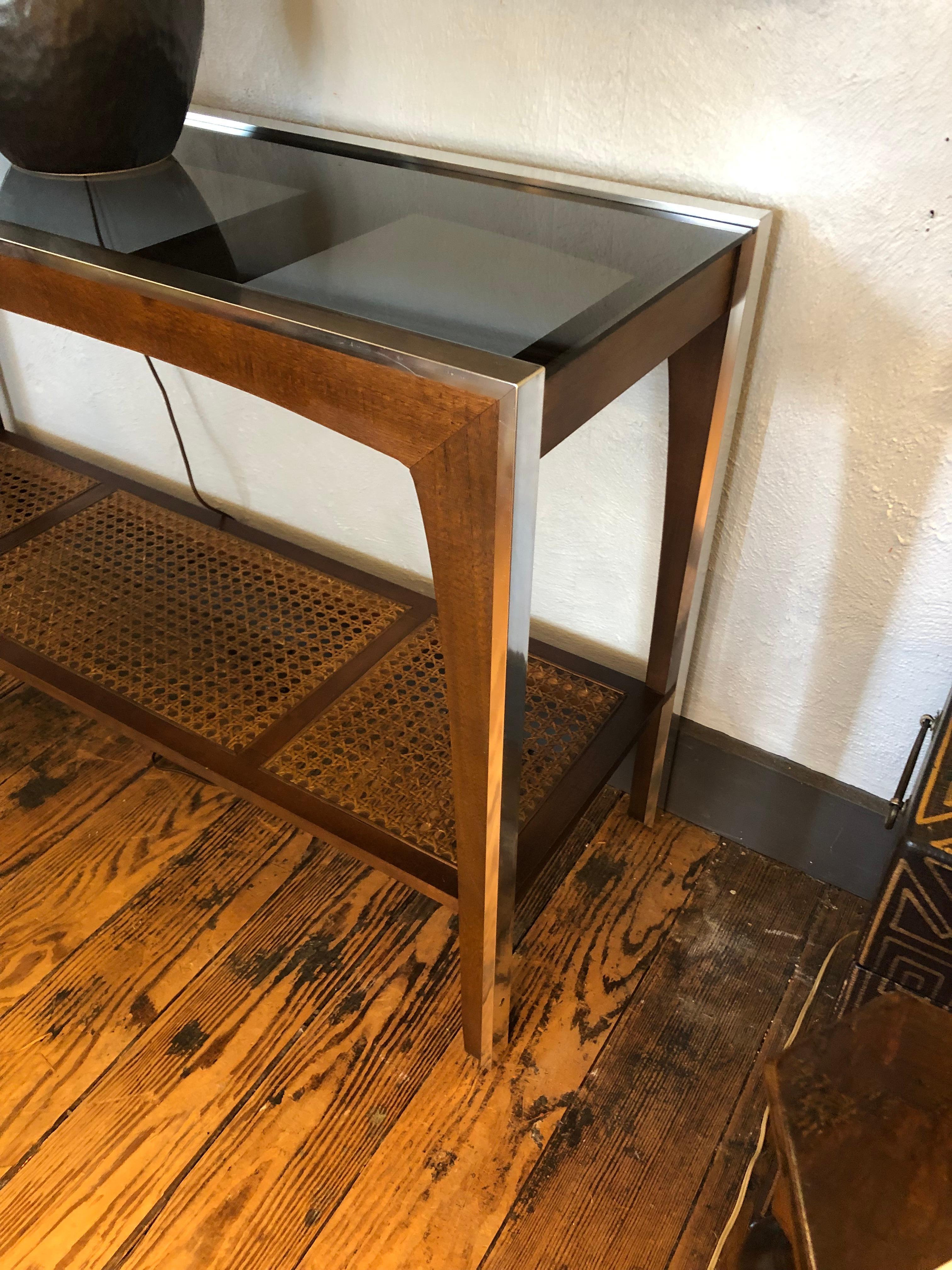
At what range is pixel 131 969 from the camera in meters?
1.06

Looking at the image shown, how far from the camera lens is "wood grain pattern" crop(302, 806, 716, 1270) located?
0.87m

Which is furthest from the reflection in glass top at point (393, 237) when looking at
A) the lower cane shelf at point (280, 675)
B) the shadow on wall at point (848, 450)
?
the lower cane shelf at point (280, 675)

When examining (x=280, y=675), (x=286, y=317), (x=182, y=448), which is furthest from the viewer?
(x=182, y=448)

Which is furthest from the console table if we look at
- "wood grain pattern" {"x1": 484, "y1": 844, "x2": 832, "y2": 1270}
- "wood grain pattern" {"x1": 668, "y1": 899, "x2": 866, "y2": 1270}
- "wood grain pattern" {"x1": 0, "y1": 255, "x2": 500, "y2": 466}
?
"wood grain pattern" {"x1": 668, "y1": 899, "x2": 866, "y2": 1270}

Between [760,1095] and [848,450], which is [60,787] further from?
[848,450]

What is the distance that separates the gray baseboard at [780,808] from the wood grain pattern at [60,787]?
0.65 metres

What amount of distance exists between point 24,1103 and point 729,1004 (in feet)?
2.33

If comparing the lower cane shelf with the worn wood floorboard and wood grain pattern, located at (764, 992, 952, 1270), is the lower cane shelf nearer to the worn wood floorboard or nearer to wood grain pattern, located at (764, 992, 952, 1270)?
the worn wood floorboard

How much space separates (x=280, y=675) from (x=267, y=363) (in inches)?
21.6

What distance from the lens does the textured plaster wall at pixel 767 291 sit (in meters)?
0.77

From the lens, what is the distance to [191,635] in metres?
1.18

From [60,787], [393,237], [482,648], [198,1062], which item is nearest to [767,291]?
[393,237]

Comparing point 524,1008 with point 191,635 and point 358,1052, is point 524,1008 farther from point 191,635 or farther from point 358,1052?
point 191,635

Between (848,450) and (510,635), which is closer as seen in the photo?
(510,635)
